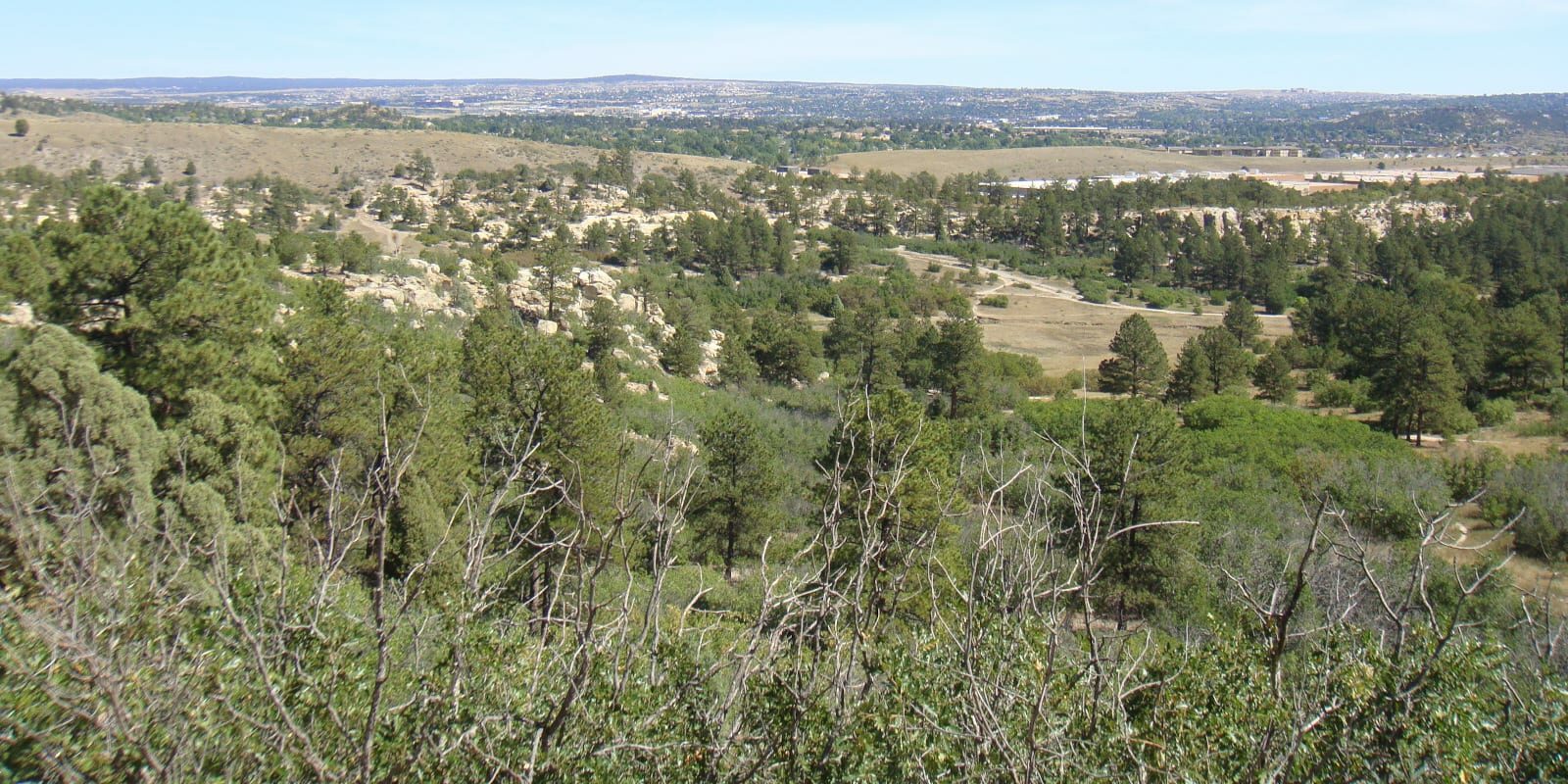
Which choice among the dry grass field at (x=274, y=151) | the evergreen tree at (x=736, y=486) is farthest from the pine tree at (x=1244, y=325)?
the dry grass field at (x=274, y=151)

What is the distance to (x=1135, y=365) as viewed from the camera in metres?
34.8

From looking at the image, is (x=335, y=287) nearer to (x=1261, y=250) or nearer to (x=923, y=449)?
(x=923, y=449)

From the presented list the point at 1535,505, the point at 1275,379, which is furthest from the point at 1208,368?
the point at 1535,505

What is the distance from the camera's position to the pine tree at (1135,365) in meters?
34.5

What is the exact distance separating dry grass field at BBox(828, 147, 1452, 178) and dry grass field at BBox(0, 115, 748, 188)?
24.5m

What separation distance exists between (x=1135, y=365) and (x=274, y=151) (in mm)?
70455

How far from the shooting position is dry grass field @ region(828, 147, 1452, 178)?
111188 millimetres

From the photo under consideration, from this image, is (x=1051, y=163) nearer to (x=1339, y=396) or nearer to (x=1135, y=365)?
(x=1339, y=396)

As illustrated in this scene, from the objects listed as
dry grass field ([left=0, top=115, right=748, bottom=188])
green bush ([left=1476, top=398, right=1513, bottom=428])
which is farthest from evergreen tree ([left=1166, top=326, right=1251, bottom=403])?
dry grass field ([left=0, top=115, right=748, bottom=188])

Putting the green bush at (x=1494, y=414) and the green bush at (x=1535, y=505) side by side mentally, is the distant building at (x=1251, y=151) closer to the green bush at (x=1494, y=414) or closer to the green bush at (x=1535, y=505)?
the green bush at (x=1494, y=414)

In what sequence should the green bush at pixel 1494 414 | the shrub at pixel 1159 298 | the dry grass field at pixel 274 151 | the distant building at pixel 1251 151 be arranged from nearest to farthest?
1. the green bush at pixel 1494 414
2. the shrub at pixel 1159 298
3. the dry grass field at pixel 274 151
4. the distant building at pixel 1251 151

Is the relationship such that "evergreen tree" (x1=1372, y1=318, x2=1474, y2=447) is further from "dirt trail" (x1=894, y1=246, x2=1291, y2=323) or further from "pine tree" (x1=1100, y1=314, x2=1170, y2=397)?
"dirt trail" (x1=894, y1=246, x2=1291, y2=323)

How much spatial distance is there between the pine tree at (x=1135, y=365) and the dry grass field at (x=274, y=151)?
56234 mm

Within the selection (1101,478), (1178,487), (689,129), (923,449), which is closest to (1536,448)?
(1178,487)
